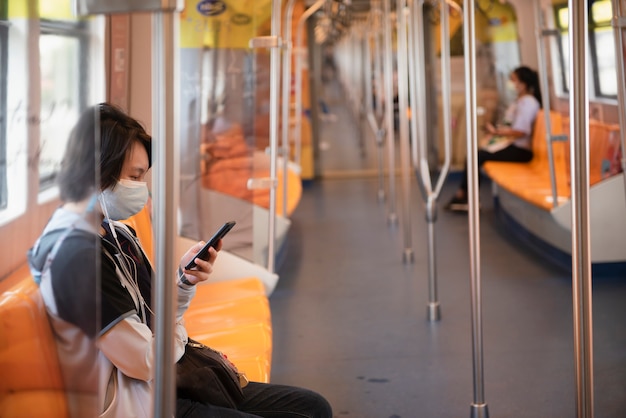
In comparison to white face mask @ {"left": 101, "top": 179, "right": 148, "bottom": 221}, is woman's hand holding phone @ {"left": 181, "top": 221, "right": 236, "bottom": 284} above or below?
below

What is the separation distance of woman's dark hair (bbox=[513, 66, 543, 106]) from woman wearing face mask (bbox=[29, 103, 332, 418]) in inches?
177

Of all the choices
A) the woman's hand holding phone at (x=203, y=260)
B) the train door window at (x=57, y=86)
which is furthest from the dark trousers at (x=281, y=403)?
the train door window at (x=57, y=86)

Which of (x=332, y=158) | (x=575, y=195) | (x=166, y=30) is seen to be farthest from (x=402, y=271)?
(x=332, y=158)

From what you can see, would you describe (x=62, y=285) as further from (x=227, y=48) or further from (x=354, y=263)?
(x=354, y=263)

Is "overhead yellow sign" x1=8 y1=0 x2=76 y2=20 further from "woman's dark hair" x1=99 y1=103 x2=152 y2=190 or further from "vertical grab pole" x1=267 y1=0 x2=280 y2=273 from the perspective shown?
"vertical grab pole" x1=267 y1=0 x2=280 y2=273

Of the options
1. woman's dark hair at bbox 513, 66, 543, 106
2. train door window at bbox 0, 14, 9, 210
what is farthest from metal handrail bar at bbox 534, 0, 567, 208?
train door window at bbox 0, 14, 9, 210

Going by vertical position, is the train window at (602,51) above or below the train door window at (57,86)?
above

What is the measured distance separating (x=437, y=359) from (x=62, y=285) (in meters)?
2.75

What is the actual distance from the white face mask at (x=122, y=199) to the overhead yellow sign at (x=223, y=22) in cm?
192

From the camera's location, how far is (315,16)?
11281 mm

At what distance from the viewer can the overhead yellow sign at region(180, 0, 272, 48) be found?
3.92 m

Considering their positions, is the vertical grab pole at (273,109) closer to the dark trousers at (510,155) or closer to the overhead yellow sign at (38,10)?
the overhead yellow sign at (38,10)

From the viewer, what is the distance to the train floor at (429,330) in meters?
3.53

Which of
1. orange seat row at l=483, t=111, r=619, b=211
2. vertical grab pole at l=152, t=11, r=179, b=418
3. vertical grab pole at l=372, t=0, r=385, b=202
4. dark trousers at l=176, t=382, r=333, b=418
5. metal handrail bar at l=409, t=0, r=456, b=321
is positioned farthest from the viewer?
vertical grab pole at l=372, t=0, r=385, b=202
